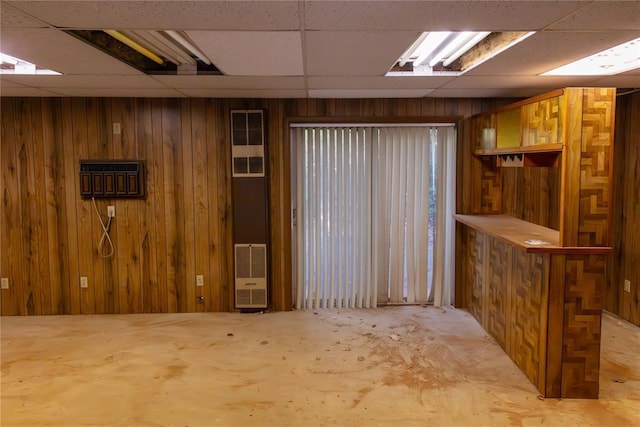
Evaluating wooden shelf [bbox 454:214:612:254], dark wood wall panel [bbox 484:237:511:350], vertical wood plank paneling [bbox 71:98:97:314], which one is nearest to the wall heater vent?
vertical wood plank paneling [bbox 71:98:97:314]

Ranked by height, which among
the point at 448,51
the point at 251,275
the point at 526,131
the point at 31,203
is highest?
the point at 448,51

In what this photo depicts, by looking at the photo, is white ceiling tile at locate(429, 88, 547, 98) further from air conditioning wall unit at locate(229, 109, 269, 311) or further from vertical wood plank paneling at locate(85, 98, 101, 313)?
vertical wood plank paneling at locate(85, 98, 101, 313)

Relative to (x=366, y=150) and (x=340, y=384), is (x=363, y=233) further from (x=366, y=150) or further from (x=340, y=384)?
(x=340, y=384)

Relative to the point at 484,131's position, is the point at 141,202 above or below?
below

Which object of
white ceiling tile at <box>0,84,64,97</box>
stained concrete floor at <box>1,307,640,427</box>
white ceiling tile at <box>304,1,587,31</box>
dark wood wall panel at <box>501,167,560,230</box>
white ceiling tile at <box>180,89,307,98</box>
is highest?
white ceiling tile at <box>0,84,64,97</box>

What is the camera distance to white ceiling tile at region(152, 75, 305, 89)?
3496 millimetres

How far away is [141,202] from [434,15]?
Result: 11.7 ft

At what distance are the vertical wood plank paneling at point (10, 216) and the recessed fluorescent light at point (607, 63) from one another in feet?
15.8

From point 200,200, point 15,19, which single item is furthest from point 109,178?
point 15,19

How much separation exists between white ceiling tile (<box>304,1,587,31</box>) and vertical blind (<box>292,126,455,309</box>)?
2.63m

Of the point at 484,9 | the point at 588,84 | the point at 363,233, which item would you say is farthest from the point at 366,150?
the point at 484,9

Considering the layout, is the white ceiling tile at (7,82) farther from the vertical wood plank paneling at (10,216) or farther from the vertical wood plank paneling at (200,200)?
the vertical wood plank paneling at (200,200)

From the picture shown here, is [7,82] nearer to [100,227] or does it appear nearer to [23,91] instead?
[23,91]

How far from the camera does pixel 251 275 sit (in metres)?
4.73
